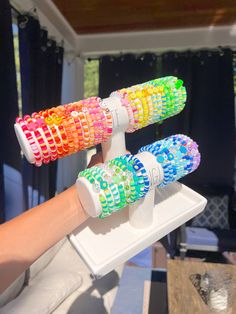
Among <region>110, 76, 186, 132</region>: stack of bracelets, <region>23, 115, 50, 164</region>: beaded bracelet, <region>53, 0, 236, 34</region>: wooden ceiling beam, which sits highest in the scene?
<region>53, 0, 236, 34</region>: wooden ceiling beam

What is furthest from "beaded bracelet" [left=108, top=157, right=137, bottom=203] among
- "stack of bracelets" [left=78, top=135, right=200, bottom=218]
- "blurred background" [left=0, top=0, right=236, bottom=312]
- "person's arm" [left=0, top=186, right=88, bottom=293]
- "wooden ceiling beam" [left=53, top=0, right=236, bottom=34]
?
"wooden ceiling beam" [left=53, top=0, right=236, bottom=34]

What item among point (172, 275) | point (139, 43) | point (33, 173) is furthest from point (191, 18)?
point (172, 275)

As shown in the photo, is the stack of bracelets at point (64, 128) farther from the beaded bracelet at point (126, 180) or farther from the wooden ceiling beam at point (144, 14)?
the wooden ceiling beam at point (144, 14)

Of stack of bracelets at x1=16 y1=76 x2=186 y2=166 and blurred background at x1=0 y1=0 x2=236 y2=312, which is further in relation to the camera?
blurred background at x1=0 y1=0 x2=236 y2=312

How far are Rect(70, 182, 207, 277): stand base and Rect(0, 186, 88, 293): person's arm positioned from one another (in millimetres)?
57

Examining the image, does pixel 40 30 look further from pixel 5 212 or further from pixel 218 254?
pixel 218 254

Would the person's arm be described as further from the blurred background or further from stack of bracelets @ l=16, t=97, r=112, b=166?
the blurred background

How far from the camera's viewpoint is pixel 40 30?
2.18 metres

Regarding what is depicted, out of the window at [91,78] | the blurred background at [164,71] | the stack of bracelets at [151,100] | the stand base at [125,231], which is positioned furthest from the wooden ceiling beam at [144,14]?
the stand base at [125,231]

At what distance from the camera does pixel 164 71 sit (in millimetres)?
3227

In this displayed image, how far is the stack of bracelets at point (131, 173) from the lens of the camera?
56 centimetres

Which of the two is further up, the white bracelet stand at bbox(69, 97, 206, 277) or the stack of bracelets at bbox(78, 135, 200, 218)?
the stack of bracelets at bbox(78, 135, 200, 218)

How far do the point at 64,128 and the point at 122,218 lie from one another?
0.90 feet

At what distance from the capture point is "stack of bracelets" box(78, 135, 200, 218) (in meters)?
0.56
